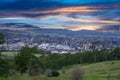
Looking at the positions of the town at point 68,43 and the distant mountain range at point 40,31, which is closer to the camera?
the distant mountain range at point 40,31

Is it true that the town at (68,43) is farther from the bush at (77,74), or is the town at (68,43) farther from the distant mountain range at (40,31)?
the bush at (77,74)

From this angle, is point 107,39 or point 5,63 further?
point 107,39

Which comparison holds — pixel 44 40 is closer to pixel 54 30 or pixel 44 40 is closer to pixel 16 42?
pixel 54 30

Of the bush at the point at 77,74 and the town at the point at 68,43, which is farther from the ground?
the bush at the point at 77,74

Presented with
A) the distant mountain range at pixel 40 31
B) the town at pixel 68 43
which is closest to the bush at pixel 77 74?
the distant mountain range at pixel 40 31

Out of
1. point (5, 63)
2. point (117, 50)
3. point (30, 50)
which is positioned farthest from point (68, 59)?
point (5, 63)

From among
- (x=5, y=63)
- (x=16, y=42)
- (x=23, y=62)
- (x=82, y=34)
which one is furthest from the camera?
(x=82, y=34)

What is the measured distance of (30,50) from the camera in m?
41.5

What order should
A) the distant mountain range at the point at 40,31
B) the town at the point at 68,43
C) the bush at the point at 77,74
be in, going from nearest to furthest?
1. the bush at the point at 77,74
2. the distant mountain range at the point at 40,31
3. the town at the point at 68,43

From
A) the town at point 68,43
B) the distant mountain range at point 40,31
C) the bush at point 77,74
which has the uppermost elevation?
the bush at point 77,74

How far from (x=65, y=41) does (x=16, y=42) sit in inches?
1234

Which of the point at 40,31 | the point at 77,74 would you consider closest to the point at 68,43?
the point at 40,31

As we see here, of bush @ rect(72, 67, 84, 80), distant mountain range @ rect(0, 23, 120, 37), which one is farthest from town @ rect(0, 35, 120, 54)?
bush @ rect(72, 67, 84, 80)

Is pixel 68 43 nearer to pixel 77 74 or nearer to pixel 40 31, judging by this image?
pixel 40 31
